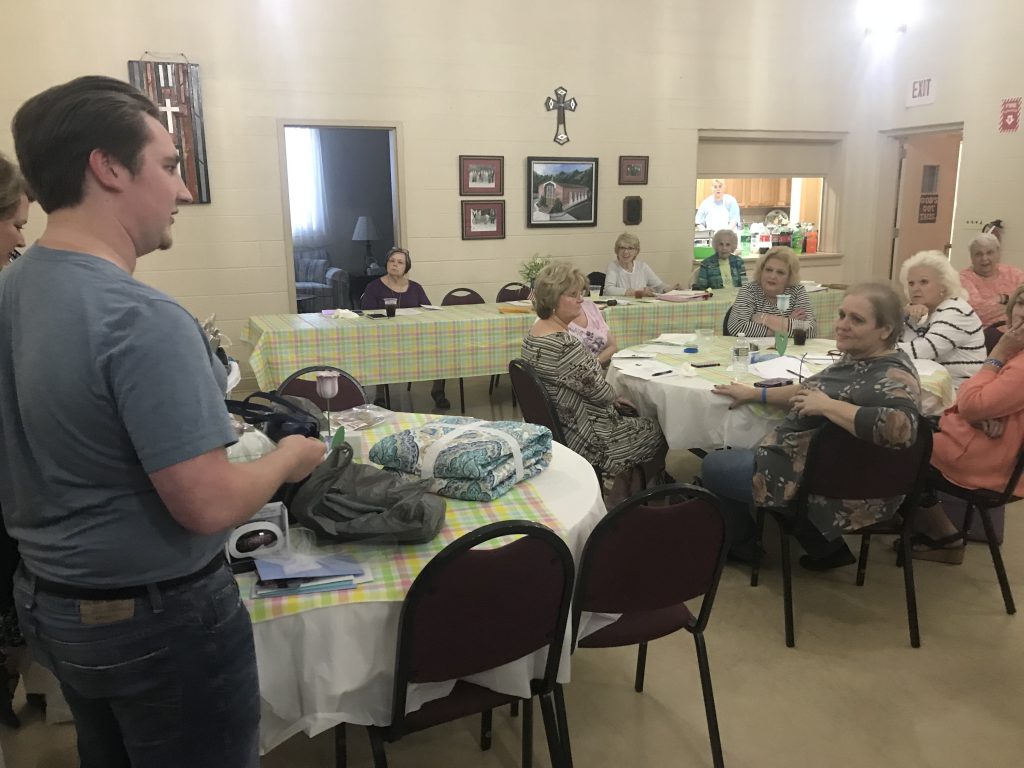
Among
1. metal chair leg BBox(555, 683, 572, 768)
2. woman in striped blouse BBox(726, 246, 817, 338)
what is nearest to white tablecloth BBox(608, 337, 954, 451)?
woman in striped blouse BBox(726, 246, 817, 338)

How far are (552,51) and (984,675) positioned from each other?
5.75 m

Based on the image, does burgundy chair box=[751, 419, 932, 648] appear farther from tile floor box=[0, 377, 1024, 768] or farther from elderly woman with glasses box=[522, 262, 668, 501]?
elderly woman with glasses box=[522, 262, 668, 501]

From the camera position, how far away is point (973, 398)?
8.55 feet

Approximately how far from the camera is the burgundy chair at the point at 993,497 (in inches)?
102

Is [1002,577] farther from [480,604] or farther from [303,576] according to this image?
[303,576]

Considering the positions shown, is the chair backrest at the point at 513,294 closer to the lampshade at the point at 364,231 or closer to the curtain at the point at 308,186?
the lampshade at the point at 364,231

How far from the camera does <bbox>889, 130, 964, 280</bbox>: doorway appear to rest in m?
7.76

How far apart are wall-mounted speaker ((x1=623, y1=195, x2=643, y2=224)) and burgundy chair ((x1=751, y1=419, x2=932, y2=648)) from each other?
494 centimetres

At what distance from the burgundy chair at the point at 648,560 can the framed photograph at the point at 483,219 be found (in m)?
5.19

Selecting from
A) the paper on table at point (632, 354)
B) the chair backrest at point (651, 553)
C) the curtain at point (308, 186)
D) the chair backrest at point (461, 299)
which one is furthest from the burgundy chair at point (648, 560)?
the curtain at point (308, 186)

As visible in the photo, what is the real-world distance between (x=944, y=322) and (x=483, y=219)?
13.2 ft

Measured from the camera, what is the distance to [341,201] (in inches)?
341

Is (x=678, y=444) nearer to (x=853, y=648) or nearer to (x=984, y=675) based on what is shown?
(x=853, y=648)

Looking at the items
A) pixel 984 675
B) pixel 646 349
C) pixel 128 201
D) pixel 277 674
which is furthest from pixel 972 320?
pixel 128 201
